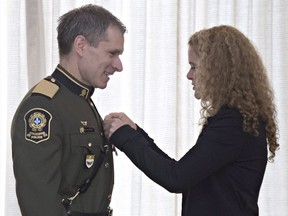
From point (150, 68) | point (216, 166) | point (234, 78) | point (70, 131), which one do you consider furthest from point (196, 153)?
point (150, 68)

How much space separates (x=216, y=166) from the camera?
65.4 inches

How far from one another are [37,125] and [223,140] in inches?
19.5

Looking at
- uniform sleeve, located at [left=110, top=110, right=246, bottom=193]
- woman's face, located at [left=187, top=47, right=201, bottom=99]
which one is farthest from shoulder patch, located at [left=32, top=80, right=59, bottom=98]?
woman's face, located at [left=187, top=47, right=201, bottom=99]

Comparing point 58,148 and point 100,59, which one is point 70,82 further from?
point 58,148

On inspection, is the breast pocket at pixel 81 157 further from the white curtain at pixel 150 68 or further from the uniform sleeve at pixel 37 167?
the white curtain at pixel 150 68

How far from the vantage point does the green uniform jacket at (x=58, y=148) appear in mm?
1496

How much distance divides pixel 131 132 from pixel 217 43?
1.14ft

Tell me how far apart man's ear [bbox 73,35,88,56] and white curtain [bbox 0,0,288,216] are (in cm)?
112

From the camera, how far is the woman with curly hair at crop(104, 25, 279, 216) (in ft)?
5.45

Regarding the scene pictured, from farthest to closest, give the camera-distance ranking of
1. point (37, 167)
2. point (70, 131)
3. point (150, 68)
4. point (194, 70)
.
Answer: point (150, 68) → point (194, 70) → point (70, 131) → point (37, 167)

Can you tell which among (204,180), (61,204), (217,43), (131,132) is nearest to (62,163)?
(61,204)

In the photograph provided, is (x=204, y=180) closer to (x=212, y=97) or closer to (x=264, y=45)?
(x=212, y=97)

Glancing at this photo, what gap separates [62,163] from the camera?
5.16 feet

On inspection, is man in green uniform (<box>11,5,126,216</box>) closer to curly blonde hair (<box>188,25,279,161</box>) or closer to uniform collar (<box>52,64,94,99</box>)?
uniform collar (<box>52,64,94,99</box>)
